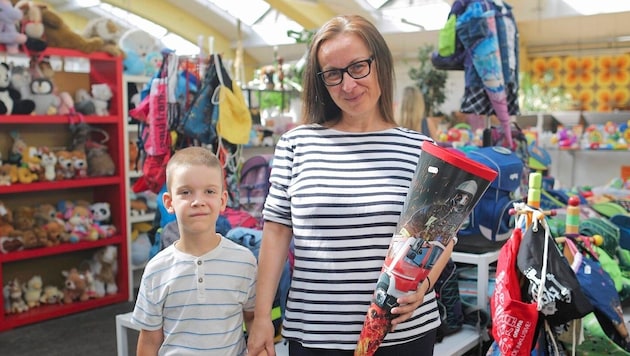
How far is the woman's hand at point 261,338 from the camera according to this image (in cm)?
135

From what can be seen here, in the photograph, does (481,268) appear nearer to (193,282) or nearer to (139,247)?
(193,282)

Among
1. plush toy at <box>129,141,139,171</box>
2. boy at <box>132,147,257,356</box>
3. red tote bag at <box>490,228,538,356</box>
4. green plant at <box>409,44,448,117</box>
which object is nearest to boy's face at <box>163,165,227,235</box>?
boy at <box>132,147,257,356</box>

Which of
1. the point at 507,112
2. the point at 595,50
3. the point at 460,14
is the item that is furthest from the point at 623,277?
the point at 595,50

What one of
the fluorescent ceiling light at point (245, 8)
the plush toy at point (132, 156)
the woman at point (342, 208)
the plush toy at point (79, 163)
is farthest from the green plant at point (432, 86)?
the woman at point (342, 208)

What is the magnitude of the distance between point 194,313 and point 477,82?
2.13 metres

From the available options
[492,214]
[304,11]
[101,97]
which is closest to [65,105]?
[101,97]

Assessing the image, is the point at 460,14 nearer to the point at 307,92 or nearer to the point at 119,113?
the point at 307,92

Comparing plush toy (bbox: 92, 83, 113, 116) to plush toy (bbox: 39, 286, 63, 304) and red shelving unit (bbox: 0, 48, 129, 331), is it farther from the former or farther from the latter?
plush toy (bbox: 39, 286, 63, 304)

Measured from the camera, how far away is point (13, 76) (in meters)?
4.19

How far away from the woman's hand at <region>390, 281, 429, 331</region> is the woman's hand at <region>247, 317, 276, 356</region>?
28cm

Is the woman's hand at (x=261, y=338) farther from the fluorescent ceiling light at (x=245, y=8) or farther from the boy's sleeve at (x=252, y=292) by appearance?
the fluorescent ceiling light at (x=245, y=8)

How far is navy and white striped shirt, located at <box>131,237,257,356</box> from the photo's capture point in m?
1.42

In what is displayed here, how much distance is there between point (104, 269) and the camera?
467 centimetres

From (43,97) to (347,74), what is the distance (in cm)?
358
